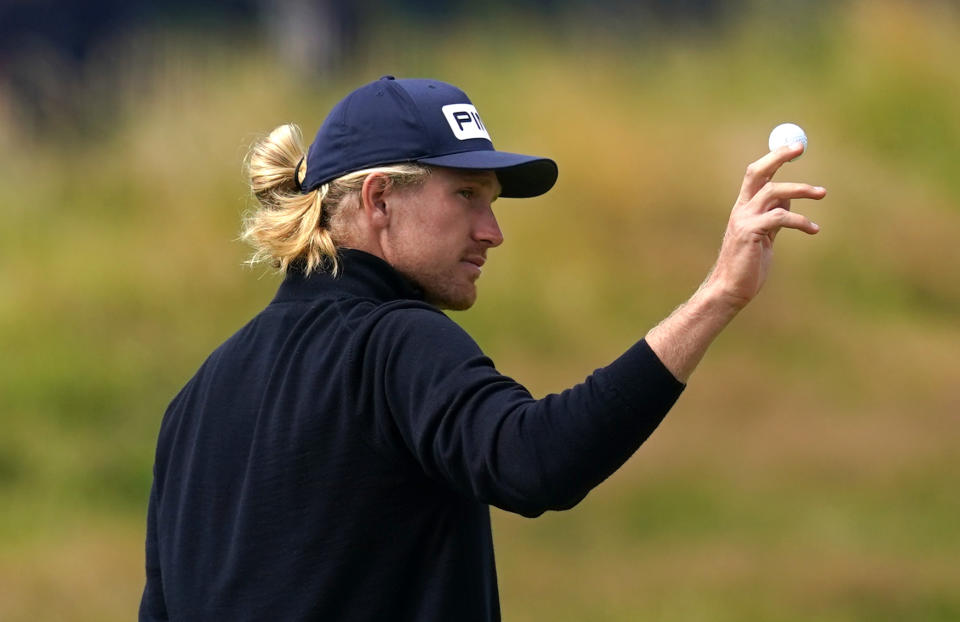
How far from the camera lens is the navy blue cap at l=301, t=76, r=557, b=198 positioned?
2.27 meters

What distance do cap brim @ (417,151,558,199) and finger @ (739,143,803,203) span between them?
0.43m

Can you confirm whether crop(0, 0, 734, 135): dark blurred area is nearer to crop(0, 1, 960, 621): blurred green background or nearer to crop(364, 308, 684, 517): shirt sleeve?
crop(0, 1, 960, 621): blurred green background

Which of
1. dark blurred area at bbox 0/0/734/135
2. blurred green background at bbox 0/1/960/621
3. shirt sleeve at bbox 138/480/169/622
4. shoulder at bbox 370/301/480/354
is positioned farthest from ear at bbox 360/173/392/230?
dark blurred area at bbox 0/0/734/135

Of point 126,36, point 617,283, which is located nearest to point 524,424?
point 617,283

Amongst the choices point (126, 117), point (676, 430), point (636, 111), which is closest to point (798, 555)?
point (676, 430)

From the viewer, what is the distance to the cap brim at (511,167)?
2248 mm

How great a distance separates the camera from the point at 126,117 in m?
7.62

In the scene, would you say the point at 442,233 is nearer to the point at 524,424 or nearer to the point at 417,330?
the point at 417,330

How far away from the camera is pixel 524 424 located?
184 centimetres

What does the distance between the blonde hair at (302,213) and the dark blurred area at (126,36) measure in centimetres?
508

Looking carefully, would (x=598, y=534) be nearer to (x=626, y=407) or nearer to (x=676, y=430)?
(x=676, y=430)

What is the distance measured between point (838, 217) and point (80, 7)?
12.6ft

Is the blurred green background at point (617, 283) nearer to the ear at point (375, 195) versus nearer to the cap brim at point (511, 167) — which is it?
the cap brim at point (511, 167)

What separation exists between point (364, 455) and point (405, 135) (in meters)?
0.53
